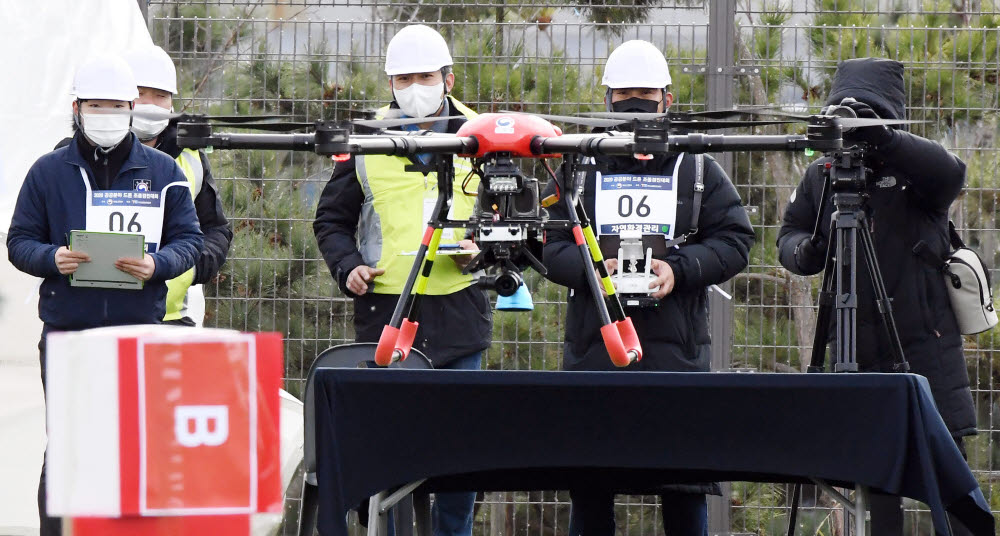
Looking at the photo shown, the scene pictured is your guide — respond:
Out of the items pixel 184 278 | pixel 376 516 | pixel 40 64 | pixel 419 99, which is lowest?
pixel 376 516

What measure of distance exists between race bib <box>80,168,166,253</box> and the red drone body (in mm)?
1849

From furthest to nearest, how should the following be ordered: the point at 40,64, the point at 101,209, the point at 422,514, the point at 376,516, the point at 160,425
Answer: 1. the point at 40,64
2. the point at 101,209
3. the point at 422,514
4. the point at 376,516
5. the point at 160,425

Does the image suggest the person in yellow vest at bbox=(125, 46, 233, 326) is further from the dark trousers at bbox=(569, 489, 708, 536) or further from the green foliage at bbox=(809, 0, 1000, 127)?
the green foliage at bbox=(809, 0, 1000, 127)

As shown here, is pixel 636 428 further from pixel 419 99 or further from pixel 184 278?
pixel 184 278

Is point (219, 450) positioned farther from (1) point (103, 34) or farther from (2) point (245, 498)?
(1) point (103, 34)

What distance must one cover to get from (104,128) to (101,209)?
0.27 m

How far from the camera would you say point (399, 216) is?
483 cm

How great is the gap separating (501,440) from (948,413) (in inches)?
83.1

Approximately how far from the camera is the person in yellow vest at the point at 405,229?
187 inches

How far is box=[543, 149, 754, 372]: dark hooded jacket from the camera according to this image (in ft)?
14.3

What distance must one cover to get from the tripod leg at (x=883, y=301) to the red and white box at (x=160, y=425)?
9.79 ft

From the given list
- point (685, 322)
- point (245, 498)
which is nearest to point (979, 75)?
point (685, 322)

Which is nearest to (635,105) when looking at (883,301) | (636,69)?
(636,69)

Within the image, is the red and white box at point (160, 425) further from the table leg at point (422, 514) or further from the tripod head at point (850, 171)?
the tripod head at point (850, 171)
